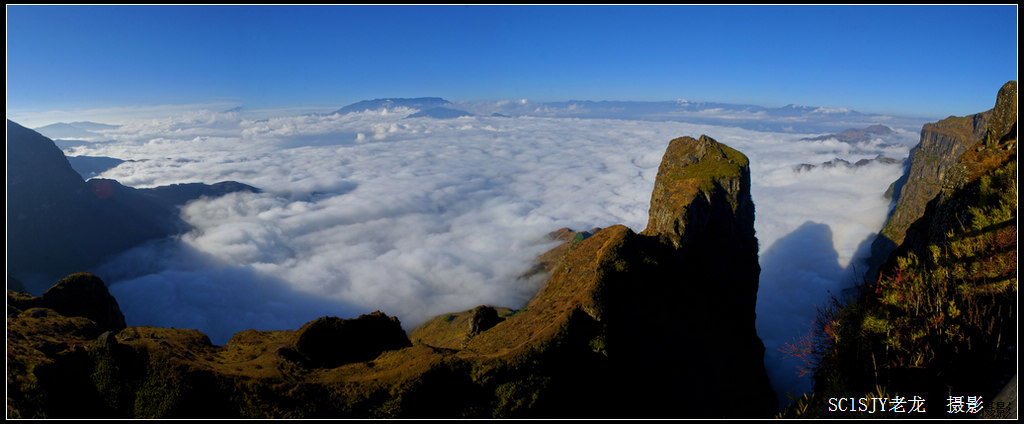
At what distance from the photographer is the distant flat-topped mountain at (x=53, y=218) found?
133500 mm

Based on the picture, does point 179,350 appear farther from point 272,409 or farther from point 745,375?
point 745,375

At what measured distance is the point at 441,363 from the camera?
1305cm

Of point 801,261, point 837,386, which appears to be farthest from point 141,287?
point 801,261

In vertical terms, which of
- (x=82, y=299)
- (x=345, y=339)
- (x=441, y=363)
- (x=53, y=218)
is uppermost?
(x=441, y=363)

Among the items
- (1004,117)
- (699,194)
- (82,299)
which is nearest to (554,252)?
(699,194)

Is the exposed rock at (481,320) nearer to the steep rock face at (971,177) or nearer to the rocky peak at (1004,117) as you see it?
the steep rock face at (971,177)

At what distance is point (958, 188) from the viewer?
1928cm

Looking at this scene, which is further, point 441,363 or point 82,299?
point 82,299

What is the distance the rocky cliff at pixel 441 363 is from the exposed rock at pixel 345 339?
59 millimetres

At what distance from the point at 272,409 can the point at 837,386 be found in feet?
53.6

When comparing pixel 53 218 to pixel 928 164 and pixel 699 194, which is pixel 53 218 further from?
pixel 928 164

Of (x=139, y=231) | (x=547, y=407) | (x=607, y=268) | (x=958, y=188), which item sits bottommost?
(x=139, y=231)

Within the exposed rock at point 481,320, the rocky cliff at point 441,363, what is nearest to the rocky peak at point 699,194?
the rocky cliff at point 441,363

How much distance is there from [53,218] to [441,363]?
202983 mm
